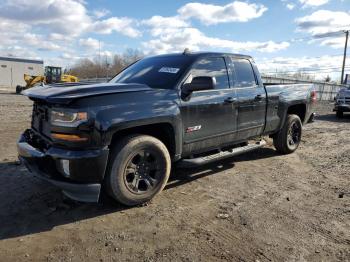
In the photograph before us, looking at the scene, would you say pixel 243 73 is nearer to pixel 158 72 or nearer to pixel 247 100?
pixel 247 100

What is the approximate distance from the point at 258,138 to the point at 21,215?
4201mm

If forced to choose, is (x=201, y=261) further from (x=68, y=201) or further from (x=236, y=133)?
(x=236, y=133)

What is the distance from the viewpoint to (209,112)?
5266 millimetres

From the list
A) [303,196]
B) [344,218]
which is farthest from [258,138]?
[344,218]

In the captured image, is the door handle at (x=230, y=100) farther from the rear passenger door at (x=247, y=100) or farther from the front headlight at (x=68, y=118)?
the front headlight at (x=68, y=118)

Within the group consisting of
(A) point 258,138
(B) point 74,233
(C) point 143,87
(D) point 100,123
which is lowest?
(B) point 74,233

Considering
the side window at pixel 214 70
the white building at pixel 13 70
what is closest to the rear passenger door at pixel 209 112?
the side window at pixel 214 70

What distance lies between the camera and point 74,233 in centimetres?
386

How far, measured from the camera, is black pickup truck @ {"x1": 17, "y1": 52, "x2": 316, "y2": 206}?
13.1ft

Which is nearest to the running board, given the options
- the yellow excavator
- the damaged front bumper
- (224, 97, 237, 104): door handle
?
(224, 97, 237, 104): door handle

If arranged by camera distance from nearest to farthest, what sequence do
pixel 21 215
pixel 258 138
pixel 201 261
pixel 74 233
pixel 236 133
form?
pixel 201 261 < pixel 74 233 < pixel 21 215 < pixel 236 133 < pixel 258 138

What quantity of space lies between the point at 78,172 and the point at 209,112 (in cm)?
212

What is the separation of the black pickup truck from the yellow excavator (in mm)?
29178

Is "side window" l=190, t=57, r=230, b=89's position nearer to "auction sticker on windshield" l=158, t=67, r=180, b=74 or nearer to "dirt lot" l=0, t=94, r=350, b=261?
"auction sticker on windshield" l=158, t=67, r=180, b=74
